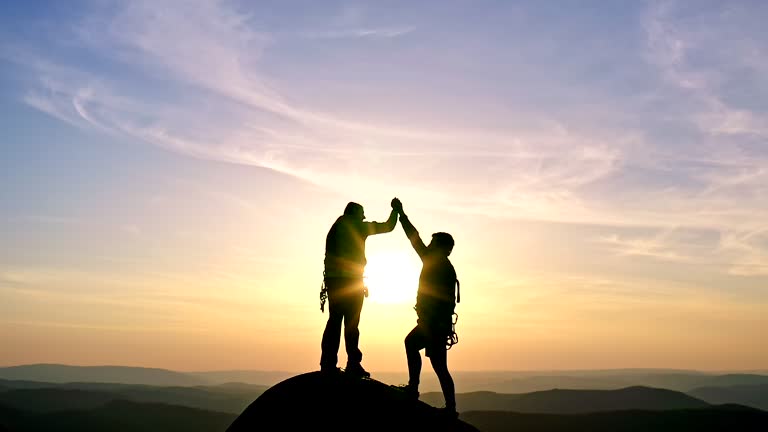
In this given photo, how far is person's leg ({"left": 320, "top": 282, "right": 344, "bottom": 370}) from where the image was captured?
1419 cm

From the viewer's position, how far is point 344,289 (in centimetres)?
1423

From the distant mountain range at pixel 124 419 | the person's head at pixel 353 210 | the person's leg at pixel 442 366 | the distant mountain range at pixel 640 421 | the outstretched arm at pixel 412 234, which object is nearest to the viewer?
the person's leg at pixel 442 366

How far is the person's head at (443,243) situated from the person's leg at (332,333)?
2.19 meters

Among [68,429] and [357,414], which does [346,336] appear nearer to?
[357,414]

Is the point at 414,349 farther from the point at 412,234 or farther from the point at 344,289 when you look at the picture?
the point at 412,234

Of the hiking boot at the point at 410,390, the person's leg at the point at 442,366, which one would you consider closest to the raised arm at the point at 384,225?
the person's leg at the point at 442,366

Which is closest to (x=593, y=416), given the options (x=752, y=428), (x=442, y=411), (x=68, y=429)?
(x=752, y=428)

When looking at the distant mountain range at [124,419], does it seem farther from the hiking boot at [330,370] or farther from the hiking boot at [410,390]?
the hiking boot at [410,390]

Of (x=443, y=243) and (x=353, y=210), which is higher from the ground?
(x=353, y=210)

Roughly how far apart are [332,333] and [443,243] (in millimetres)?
2781

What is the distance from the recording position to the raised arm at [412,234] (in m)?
14.8

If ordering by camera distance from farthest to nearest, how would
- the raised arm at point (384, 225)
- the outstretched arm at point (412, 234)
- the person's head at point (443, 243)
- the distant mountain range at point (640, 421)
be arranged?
the distant mountain range at point (640, 421) → the raised arm at point (384, 225) → the outstretched arm at point (412, 234) → the person's head at point (443, 243)

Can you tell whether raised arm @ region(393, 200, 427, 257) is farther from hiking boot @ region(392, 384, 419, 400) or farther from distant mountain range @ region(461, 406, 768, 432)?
distant mountain range @ region(461, 406, 768, 432)

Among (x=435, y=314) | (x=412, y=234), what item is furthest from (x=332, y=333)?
(x=412, y=234)
